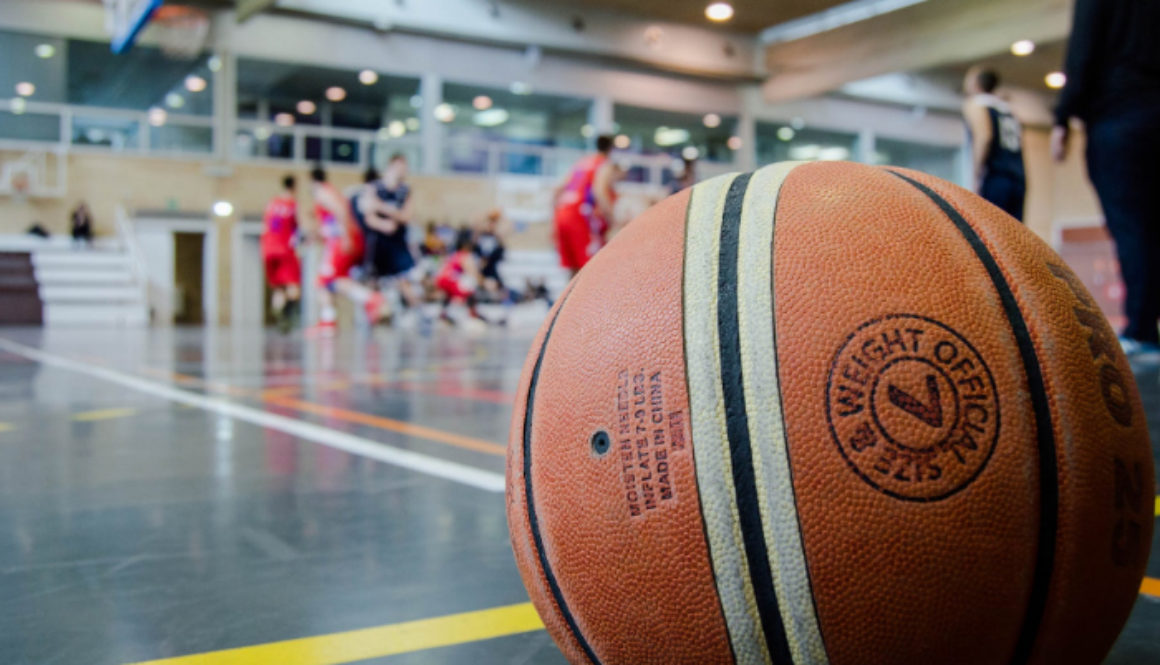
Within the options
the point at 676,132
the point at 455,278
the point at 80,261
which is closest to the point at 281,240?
the point at 455,278

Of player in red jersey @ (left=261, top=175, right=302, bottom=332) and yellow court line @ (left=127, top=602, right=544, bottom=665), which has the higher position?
player in red jersey @ (left=261, top=175, right=302, bottom=332)

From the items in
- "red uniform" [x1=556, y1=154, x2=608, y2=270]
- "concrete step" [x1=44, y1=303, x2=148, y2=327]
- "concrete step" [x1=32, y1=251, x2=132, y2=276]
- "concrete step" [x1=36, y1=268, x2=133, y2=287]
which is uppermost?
"red uniform" [x1=556, y1=154, x2=608, y2=270]

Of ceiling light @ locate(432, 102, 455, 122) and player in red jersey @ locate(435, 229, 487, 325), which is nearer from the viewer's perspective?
player in red jersey @ locate(435, 229, 487, 325)

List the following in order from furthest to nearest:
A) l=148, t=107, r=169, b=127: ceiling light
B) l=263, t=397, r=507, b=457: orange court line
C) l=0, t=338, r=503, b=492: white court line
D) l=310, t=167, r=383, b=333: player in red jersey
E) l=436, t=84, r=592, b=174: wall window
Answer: l=436, t=84, r=592, b=174: wall window
l=148, t=107, r=169, b=127: ceiling light
l=310, t=167, r=383, b=333: player in red jersey
l=263, t=397, r=507, b=457: orange court line
l=0, t=338, r=503, b=492: white court line

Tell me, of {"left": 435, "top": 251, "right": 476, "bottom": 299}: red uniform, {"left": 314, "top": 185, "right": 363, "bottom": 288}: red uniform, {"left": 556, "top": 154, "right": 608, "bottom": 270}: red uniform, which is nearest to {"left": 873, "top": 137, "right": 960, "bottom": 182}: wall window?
{"left": 435, "top": 251, "right": 476, "bottom": 299}: red uniform

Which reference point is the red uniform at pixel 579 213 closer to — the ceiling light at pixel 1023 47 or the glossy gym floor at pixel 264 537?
the glossy gym floor at pixel 264 537

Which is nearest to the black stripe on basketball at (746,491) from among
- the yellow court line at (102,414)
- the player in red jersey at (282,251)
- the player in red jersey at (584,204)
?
the yellow court line at (102,414)

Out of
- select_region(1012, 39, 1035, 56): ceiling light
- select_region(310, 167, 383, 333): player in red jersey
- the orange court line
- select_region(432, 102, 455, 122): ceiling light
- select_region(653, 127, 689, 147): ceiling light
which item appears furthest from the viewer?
select_region(653, 127, 689, 147): ceiling light

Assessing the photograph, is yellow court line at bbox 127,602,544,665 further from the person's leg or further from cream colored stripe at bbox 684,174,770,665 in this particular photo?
the person's leg

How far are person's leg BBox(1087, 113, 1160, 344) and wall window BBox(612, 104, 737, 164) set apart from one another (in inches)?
814

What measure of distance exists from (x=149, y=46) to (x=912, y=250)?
70.9 feet

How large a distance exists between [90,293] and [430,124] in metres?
7.65

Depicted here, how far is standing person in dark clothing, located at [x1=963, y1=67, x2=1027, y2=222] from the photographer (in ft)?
20.1

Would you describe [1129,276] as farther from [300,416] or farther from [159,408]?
[159,408]
